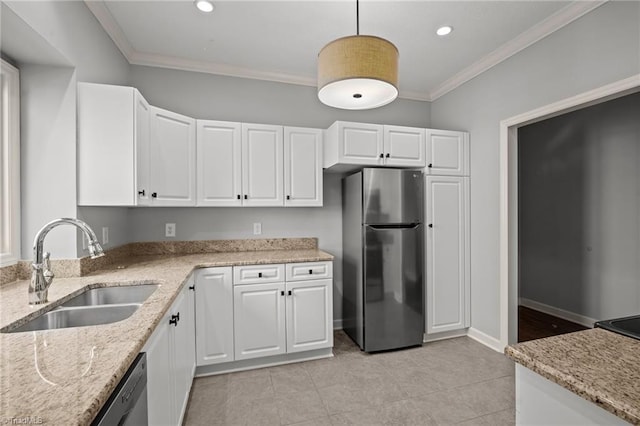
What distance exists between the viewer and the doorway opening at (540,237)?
242cm

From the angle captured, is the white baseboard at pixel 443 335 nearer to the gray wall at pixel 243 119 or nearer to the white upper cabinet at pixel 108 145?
the gray wall at pixel 243 119

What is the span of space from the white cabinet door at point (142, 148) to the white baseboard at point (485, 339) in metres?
3.24

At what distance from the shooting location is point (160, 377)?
4.25ft

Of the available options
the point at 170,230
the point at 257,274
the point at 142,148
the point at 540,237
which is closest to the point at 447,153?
the point at 540,237

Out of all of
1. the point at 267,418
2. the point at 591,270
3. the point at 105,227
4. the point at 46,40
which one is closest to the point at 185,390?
the point at 267,418

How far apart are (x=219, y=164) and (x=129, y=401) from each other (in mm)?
2056

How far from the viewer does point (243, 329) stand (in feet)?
7.84

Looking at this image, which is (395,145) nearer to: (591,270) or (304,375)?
(304,375)

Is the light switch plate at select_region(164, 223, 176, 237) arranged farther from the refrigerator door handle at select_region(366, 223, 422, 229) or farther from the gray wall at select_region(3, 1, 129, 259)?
the refrigerator door handle at select_region(366, 223, 422, 229)

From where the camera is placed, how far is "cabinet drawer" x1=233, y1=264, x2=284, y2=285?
2369mm

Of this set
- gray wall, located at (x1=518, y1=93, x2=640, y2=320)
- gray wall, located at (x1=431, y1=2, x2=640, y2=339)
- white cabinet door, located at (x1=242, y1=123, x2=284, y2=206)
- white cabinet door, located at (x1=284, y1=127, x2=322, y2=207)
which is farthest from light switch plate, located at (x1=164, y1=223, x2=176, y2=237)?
gray wall, located at (x1=518, y1=93, x2=640, y2=320)

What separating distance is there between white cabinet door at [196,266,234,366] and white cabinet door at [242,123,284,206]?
73 centimetres

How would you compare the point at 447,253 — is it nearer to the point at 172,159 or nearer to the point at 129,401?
the point at 172,159

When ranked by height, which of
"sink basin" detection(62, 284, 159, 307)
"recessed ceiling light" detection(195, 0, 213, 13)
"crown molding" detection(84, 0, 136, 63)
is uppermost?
"recessed ceiling light" detection(195, 0, 213, 13)
